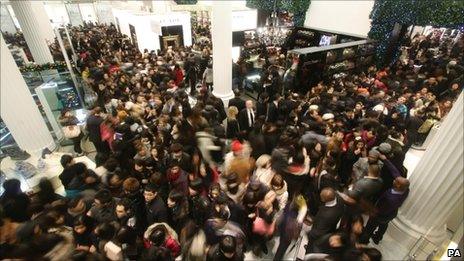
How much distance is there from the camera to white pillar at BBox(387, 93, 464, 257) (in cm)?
281

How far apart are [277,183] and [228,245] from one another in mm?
1167

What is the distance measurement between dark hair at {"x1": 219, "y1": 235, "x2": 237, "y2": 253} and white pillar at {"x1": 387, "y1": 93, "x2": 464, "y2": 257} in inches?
96.3

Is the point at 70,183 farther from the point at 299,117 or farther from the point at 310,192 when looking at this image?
the point at 299,117

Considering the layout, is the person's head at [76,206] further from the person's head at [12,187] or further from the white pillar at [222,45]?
the white pillar at [222,45]

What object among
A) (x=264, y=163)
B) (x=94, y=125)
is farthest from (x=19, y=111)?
(x=264, y=163)

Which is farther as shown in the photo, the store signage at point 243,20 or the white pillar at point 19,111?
the store signage at point 243,20

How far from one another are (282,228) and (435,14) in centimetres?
989

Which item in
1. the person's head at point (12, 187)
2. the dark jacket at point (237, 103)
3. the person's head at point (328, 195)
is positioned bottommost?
the person's head at point (12, 187)

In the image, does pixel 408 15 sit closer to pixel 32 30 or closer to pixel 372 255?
pixel 372 255

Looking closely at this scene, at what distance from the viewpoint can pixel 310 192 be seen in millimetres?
4270

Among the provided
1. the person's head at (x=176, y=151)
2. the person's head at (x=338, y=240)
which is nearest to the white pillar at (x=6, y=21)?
the person's head at (x=176, y=151)

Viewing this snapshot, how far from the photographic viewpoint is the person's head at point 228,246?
2.47m

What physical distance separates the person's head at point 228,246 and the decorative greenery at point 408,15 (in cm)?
1056

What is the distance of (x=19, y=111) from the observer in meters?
5.00
